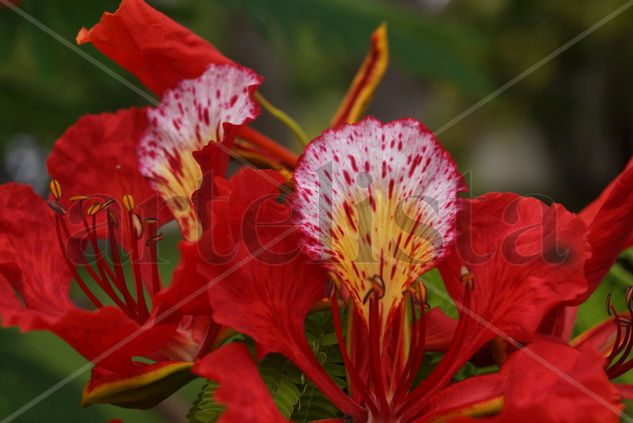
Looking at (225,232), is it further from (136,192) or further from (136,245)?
(136,192)

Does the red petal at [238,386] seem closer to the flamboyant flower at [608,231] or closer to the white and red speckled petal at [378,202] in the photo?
the white and red speckled petal at [378,202]

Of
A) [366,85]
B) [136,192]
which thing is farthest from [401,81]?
[136,192]

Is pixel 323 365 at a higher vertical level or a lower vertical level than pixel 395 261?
lower

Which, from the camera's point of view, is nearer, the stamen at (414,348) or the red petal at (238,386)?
the red petal at (238,386)

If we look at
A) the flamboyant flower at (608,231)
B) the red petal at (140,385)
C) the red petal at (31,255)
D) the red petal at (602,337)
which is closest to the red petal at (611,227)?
the flamboyant flower at (608,231)

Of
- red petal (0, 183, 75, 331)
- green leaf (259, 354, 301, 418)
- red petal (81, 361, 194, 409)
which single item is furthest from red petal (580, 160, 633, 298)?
red petal (0, 183, 75, 331)

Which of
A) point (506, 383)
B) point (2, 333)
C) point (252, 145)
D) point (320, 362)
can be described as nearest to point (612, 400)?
point (506, 383)

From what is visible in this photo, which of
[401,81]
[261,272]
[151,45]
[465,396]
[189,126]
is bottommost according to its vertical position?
[465,396]
